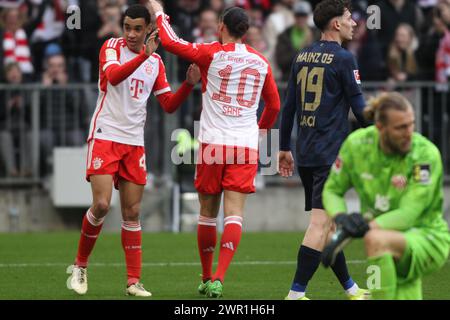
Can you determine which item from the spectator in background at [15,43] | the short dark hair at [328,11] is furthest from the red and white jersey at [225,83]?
the spectator in background at [15,43]

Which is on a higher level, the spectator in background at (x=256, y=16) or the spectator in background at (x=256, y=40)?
the spectator in background at (x=256, y=16)

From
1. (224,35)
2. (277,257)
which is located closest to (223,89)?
(224,35)

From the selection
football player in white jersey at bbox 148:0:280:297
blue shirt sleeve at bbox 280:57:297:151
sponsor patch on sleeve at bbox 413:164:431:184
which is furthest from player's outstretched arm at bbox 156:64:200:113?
sponsor patch on sleeve at bbox 413:164:431:184

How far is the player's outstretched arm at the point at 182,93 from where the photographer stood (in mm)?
11195

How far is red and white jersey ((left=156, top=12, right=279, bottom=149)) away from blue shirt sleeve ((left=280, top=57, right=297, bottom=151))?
266 millimetres

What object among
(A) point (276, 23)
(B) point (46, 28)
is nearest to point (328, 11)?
(A) point (276, 23)

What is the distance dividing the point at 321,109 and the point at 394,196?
2199mm

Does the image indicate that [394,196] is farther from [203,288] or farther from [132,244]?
[132,244]

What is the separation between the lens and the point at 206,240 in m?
11.2

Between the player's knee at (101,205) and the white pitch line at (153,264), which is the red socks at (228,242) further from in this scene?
the white pitch line at (153,264)

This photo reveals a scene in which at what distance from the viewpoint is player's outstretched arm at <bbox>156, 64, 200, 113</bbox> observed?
36.7ft

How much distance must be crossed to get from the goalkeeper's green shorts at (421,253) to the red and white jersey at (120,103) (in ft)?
11.4

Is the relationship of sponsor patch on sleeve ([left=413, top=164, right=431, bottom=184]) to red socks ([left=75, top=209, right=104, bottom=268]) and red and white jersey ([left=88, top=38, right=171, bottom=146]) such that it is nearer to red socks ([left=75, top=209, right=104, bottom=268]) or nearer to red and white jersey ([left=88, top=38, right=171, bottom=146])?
red and white jersey ([left=88, top=38, right=171, bottom=146])
